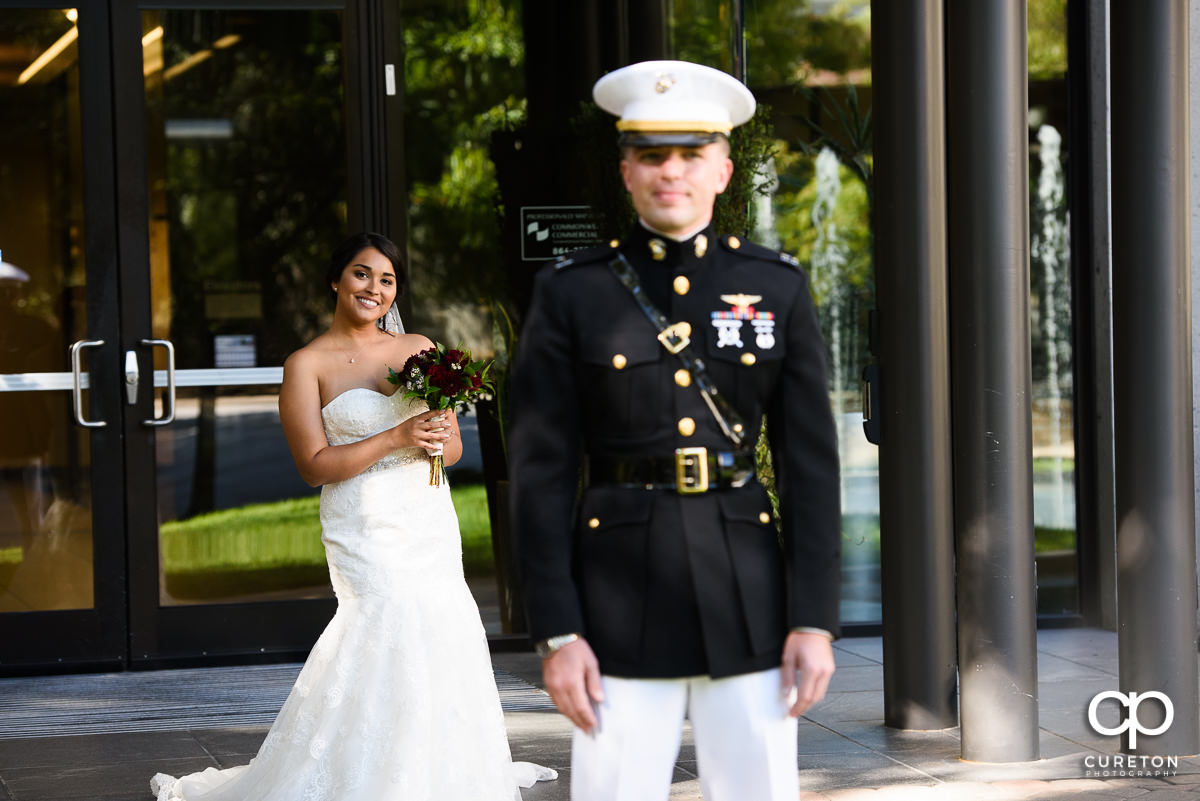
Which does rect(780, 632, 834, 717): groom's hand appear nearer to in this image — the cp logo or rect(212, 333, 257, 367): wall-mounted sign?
the cp logo

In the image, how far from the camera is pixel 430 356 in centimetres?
483

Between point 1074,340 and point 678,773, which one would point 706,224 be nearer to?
point 678,773

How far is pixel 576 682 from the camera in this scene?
9.12ft

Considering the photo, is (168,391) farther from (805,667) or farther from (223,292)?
(805,667)

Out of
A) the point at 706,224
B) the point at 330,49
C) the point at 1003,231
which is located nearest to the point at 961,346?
the point at 1003,231

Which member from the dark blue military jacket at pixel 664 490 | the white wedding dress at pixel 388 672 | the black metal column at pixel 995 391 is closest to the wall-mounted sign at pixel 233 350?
the white wedding dress at pixel 388 672

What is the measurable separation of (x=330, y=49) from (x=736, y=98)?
5.02m

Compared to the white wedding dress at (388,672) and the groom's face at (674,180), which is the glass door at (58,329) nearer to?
the white wedding dress at (388,672)

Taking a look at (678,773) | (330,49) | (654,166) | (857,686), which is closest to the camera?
(654,166)

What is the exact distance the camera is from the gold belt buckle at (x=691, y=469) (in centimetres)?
287

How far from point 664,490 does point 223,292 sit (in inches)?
200

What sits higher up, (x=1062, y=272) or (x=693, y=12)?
(x=693, y=12)

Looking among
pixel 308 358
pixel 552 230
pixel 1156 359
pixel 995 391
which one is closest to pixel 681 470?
pixel 308 358

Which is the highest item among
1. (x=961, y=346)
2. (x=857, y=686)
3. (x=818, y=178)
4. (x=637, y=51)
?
(x=637, y=51)
